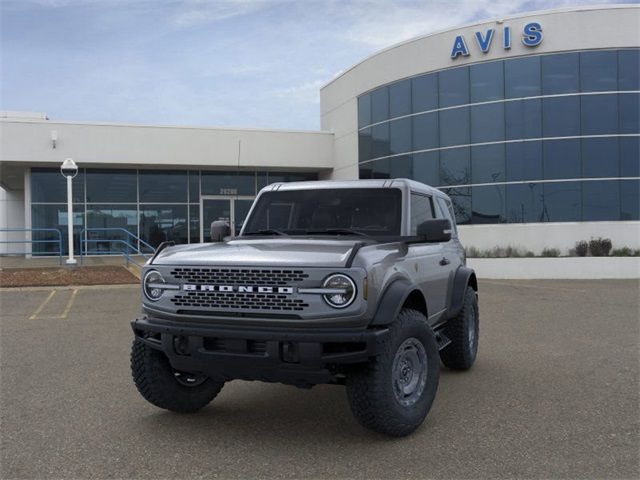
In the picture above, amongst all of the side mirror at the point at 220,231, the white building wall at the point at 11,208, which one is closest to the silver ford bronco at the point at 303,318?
the side mirror at the point at 220,231

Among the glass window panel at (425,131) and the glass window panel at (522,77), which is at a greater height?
the glass window panel at (522,77)

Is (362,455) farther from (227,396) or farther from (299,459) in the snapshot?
(227,396)

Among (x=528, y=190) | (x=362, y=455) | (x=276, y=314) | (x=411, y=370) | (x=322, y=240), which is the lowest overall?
(x=362, y=455)

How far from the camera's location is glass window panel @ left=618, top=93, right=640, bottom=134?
1980cm

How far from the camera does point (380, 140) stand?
79.5 ft

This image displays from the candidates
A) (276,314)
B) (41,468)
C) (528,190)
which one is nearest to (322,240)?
(276,314)

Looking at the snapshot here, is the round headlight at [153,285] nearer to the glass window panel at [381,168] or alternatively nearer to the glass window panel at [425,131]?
the glass window panel at [425,131]

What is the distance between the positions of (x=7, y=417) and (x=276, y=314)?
8.87 feet

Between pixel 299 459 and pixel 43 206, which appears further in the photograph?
pixel 43 206

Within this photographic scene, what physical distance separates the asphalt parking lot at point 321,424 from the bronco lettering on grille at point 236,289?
112cm

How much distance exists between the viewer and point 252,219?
587 cm

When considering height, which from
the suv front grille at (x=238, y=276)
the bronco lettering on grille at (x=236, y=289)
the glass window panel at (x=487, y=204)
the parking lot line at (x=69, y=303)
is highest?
the glass window panel at (x=487, y=204)

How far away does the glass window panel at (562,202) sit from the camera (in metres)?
20.0

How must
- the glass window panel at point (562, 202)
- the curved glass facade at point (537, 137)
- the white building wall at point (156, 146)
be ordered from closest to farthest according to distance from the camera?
1. the curved glass facade at point (537, 137)
2. the glass window panel at point (562, 202)
3. the white building wall at point (156, 146)
